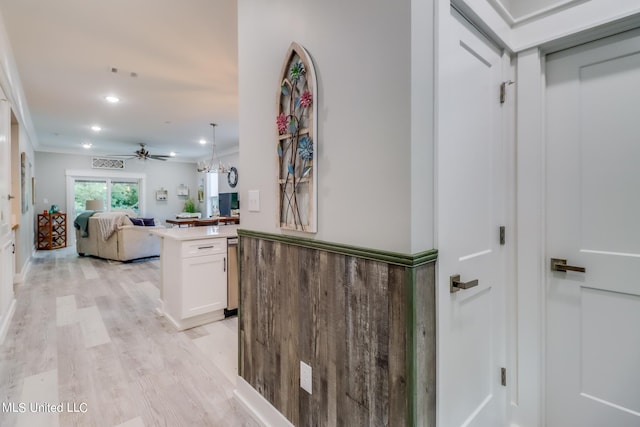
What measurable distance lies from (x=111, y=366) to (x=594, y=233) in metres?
3.11

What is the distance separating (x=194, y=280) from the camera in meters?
2.94

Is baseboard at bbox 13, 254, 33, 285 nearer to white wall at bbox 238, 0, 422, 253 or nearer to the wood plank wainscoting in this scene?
the wood plank wainscoting

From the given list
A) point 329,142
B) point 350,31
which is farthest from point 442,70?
point 329,142

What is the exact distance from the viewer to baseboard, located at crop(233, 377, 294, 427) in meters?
1.60

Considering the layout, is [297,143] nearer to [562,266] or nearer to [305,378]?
[305,378]

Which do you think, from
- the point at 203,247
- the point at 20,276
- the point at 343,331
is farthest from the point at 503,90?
the point at 20,276

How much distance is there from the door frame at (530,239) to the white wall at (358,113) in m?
0.80

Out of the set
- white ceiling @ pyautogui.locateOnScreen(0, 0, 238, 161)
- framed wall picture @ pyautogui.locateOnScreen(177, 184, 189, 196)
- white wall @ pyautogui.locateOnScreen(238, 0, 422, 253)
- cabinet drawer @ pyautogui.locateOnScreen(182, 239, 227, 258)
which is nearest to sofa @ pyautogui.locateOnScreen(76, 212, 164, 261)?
white ceiling @ pyautogui.locateOnScreen(0, 0, 238, 161)

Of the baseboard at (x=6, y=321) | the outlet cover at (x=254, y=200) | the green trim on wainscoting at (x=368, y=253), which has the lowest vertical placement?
the baseboard at (x=6, y=321)

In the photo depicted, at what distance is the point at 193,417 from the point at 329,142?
1705 mm

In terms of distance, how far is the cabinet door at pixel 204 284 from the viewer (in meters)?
2.90

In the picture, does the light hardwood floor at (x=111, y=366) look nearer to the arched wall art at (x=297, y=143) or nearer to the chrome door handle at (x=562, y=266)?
the arched wall art at (x=297, y=143)

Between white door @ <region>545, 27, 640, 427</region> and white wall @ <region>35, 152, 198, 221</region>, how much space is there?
10.3 metres

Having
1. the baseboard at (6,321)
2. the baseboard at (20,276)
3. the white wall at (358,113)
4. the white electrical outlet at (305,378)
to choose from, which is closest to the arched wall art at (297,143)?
the white wall at (358,113)
